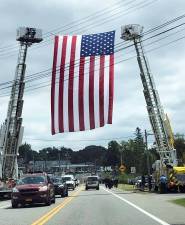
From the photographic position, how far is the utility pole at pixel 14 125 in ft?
146

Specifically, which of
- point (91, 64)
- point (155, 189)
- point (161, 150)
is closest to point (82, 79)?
point (91, 64)

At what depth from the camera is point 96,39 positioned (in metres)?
42.3

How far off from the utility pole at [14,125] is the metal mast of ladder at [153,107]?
7.99 m

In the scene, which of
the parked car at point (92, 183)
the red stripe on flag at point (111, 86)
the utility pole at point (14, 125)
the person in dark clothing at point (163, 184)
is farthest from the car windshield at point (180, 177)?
the parked car at point (92, 183)

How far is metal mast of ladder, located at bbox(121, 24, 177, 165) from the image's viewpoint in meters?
46.9

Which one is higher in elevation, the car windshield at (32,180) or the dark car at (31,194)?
the car windshield at (32,180)

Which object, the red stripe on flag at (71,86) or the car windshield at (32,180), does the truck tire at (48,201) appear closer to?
the car windshield at (32,180)

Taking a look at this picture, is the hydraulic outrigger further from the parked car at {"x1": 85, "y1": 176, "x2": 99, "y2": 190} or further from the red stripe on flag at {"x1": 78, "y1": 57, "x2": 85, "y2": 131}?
the parked car at {"x1": 85, "y1": 176, "x2": 99, "y2": 190}

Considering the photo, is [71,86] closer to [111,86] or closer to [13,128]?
[111,86]

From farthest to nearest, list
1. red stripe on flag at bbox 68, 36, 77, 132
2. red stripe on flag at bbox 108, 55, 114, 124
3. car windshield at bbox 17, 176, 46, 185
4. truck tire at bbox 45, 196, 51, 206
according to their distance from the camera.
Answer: red stripe on flag at bbox 108, 55, 114, 124, red stripe on flag at bbox 68, 36, 77, 132, car windshield at bbox 17, 176, 46, 185, truck tire at bbox 45, 196, 51, 206

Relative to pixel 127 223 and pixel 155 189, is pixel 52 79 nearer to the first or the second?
pixel 155 189

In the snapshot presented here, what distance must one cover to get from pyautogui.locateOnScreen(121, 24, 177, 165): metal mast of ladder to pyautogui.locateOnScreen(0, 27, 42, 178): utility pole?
26.2 feet

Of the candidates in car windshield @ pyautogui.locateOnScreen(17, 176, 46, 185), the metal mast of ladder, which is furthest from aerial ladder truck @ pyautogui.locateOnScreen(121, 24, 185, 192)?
car windshield @ pyautogui.locateOnScreen(17, 176, 46, 185)

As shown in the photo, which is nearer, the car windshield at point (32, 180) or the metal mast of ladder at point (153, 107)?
the car windshield at point (32, 180)
